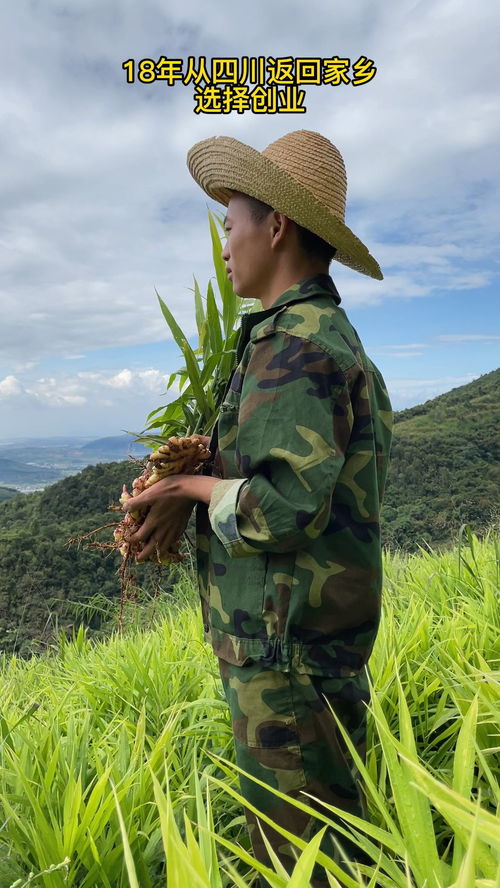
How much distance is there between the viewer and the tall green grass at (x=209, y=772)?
2.81 ft

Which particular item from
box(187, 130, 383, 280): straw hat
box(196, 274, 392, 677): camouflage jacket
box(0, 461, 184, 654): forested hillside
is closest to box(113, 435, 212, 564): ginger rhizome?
box(196, 274, 392, 677): camouflage jacket

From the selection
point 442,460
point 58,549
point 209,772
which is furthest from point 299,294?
point 442,460

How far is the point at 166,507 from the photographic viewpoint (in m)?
1.58

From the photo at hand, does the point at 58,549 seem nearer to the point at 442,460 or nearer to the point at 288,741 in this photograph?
the point at 288,741

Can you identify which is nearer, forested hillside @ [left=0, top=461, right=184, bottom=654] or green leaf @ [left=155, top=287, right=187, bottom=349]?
green leaf @ [left=155, top=287, right=187, bottom=349]

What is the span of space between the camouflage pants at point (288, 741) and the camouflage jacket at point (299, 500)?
0.14ft

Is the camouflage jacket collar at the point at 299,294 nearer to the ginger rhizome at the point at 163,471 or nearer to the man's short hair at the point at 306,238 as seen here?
the man's short hair at the point at 306,238

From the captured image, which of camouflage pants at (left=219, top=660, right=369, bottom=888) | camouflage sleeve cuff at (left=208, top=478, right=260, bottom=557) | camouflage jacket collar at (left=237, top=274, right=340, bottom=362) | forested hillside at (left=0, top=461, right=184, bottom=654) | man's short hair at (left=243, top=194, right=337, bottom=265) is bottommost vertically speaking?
forested hillside at (left=0, top=461, right=184, bottom=654)

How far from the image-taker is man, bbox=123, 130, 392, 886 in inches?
49.8

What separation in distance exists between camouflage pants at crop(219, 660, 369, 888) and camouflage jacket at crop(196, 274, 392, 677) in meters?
0.04

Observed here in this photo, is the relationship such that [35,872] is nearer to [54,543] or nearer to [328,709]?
[328,709]

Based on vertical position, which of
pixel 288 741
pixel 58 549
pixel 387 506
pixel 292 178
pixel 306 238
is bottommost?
pixel 58 549

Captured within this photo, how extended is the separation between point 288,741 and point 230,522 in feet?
1.57

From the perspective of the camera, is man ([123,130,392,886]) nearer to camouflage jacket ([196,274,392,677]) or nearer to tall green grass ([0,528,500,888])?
camouflage jacket ([196,274,392,677])
